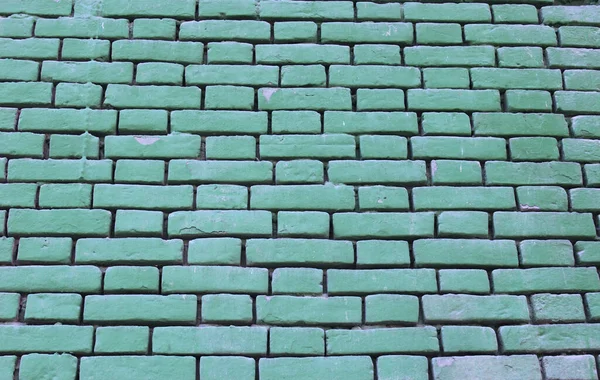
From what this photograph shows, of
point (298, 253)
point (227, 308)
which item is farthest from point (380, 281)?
point (227, 308)

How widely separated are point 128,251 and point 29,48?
98cm

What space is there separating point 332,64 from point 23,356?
5.31 ft

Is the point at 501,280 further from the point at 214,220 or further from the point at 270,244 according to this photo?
the point at 214,220

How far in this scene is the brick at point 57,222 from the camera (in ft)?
7.94

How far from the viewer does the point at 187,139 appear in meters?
2.57

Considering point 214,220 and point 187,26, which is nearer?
point 214,220

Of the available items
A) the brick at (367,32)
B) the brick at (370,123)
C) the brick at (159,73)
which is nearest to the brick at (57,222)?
the brick at (159,73)

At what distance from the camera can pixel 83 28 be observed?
8.98ft

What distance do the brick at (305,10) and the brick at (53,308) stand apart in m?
1.39

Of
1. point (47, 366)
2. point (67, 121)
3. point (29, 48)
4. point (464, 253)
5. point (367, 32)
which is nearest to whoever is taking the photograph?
point (47, 366)

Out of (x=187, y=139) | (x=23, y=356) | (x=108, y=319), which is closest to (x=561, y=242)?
(x=187, y=139)

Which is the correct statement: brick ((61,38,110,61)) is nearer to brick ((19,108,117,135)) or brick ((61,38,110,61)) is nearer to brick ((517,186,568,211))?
brick ((19,108,117,135))

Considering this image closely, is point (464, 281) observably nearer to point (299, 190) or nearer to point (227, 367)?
point (299, 190)

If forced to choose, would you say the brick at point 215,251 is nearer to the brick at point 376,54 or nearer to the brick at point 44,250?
the brick at point 44,250
